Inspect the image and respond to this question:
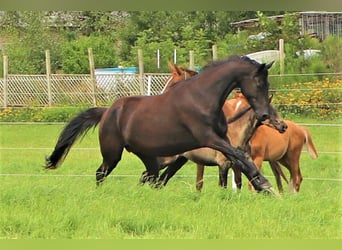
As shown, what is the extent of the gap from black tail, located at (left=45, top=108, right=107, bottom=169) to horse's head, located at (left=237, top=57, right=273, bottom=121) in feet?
5.70

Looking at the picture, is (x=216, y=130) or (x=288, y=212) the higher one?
(x=216, y=130)

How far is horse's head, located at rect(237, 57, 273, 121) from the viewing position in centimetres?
555

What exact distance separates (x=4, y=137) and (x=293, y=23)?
4.08 m

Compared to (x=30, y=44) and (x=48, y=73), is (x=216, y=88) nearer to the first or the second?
(x=48, y=73)

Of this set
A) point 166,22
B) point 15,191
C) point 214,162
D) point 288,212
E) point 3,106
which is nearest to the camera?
point 288,212

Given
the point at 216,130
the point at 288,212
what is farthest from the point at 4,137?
the point at 288,212

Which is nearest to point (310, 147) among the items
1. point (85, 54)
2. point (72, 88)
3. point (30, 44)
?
point (72, 88)

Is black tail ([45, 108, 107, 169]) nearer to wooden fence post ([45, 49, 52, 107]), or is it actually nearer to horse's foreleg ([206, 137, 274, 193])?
horse's foreleg ([206, 137, 274, 193])

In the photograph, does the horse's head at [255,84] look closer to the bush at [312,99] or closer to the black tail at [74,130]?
the black tail at [74,130]

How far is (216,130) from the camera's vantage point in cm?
558

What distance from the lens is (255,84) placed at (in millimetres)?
5566

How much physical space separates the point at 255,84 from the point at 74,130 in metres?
2.08

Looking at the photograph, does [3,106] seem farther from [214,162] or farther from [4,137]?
[214,162]

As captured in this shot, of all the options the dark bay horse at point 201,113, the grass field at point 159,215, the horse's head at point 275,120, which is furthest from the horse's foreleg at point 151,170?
the horse's head at point 275,120
